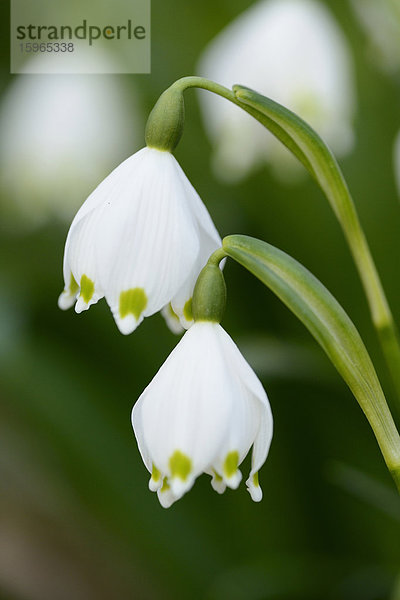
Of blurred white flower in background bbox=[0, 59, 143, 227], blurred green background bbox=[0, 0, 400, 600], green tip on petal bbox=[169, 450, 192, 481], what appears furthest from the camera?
blurred white flower in background bbox=[0, 59, 143, 227]

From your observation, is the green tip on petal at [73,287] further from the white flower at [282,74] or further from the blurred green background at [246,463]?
the white flower at [282,74]

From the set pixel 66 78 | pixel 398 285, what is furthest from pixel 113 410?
pixel 66 78

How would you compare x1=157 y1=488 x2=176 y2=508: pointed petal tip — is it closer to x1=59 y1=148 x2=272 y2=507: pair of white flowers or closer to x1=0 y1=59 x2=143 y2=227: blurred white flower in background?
x1=59 y1=148 x2=272 y2=507: pair of white flowers

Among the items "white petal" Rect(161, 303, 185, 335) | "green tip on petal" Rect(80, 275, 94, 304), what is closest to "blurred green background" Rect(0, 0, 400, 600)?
"white petal" Rect(161, 303, 185, 335)

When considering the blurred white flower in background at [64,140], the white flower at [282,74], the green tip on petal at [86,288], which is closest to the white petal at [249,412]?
the green tip on petal at [86,288]

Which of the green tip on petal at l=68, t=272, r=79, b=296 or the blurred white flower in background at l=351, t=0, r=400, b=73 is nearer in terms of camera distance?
the green tip on petal at l=68, t=272, r=79, b=296

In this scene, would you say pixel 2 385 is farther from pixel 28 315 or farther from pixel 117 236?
pixel 117 236

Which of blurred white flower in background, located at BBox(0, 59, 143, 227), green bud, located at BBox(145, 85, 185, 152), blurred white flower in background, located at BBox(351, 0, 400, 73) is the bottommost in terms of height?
green bud, located at BBox(145, 85, 185, 152)
